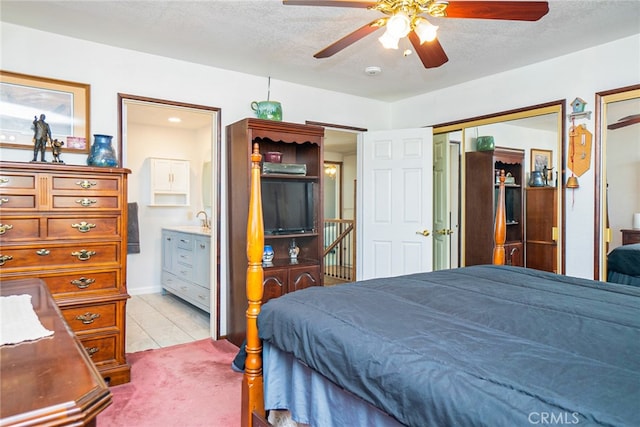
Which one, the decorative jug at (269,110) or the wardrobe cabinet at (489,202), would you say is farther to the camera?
the wardrobe cabinet at (489,202)

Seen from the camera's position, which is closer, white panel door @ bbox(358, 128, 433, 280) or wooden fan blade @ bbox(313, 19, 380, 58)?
wooden fan blade @ bbox(313, 19, 380, 58)

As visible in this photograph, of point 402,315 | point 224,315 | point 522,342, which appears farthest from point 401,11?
point 224,315

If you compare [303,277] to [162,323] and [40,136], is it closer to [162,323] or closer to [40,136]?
[162,323]

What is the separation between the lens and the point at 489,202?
13.3 feet

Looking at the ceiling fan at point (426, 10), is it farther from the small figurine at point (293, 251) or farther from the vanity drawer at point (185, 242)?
the vanity drawer at point (185, 242)

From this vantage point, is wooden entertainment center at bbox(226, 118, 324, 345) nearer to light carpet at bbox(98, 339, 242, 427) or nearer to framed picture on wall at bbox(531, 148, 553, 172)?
light carpet at bbox(98, 339, 242, 427)

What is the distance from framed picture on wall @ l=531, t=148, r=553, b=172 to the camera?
343 centimetres

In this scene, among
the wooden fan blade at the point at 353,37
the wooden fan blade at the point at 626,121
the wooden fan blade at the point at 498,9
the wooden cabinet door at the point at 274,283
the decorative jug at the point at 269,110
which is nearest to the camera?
the wooden fan blade at the point at 498,9

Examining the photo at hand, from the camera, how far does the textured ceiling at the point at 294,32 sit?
98.6 inches

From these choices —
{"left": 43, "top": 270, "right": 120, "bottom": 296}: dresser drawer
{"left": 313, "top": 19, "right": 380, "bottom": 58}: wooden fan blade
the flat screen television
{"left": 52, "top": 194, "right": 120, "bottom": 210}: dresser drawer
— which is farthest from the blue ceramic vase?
{"left": 313, "top": 19, "right": 380, "bottom": 58}: wooden fan blade

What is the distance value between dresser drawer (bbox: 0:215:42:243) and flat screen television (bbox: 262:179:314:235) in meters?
1.74

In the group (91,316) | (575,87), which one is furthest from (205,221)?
(575,87)

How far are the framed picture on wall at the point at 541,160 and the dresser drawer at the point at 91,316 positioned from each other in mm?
3608

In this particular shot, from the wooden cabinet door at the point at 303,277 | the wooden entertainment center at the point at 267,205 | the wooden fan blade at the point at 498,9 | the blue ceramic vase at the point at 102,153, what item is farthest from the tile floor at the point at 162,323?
the wooden fan blade at the point at 498,9
